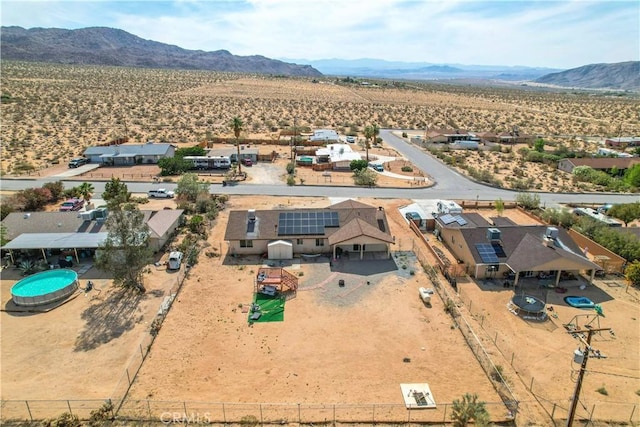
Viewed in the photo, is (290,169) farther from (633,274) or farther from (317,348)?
(633,274)

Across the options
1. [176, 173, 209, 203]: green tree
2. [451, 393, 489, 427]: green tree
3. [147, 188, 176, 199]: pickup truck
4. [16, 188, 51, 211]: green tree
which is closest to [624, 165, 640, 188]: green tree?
[451, 393, 489, 427]: green tree

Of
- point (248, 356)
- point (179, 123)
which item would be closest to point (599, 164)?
point (248, 356)

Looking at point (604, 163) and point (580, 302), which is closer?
point (580, 302)

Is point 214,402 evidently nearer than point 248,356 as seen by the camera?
Yes

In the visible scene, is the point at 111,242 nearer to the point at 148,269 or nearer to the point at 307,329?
the point at 148,269

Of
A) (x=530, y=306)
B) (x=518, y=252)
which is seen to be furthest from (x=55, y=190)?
(x=530, y=306)

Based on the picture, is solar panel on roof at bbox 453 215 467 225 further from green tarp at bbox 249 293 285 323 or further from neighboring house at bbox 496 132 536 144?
neighboring house at bbox 496 132 536 144
